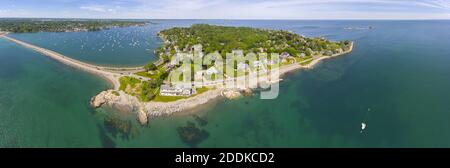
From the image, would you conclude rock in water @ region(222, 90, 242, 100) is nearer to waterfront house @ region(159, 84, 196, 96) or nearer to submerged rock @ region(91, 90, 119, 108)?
waterfront house @ region(159, 84, 196, 96)

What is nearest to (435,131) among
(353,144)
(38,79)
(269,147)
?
(353,144)

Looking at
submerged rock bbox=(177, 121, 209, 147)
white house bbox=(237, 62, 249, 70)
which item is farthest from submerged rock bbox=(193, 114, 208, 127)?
white house bbox=(237, 62, 249, 70)

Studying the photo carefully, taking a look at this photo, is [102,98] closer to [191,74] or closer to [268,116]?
[191,74]

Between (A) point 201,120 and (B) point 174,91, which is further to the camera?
(B) point 174,91

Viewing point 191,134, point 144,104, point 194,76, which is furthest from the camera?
point 194,76

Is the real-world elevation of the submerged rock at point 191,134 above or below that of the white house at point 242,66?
below

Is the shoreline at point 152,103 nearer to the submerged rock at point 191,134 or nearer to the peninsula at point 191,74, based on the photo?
the peninsula at point 191,74

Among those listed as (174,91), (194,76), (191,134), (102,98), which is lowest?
(191,134)

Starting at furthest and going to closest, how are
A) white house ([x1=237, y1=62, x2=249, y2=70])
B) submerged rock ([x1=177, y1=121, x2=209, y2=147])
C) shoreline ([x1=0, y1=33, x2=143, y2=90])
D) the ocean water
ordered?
white house ([x1=237, y1=62, x2=249, y2=70]) < shoreline ([x1=0, y1=33, x2=143, y2=90]) < the ocean water < submerged rock ([x1=177, y1=121, x2=209, y2=147])

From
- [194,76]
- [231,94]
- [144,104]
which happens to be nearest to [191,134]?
[144,104]

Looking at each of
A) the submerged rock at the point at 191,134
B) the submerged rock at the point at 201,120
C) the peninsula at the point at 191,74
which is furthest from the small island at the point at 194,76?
the submerged rock at the point at 191,134

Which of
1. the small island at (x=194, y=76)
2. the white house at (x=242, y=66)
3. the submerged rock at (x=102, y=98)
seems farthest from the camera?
the white house at (x=242, y=66)
